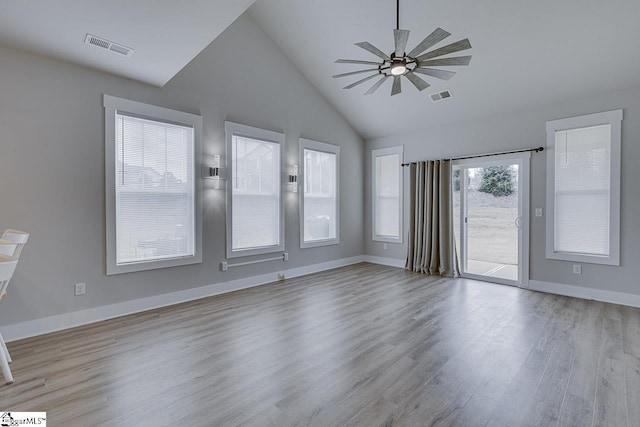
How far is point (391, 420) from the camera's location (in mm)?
1863

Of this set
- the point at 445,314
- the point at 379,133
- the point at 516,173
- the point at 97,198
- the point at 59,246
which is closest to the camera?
the point at 59,246

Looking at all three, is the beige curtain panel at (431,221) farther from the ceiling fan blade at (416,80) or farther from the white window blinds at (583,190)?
the ceiling fan blade at (416,80)

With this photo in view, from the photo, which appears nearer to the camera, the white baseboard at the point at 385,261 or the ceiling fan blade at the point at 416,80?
the ceiling fan blade at the point at 416,80

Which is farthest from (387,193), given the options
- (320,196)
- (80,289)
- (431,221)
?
(80,289)

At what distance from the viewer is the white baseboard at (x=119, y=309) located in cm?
306

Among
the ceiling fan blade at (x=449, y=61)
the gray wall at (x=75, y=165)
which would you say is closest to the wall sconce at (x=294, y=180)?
the gray wall at (x=75, y=165)

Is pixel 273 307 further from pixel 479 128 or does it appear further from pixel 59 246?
pixel 479 128

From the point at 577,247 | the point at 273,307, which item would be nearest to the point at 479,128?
the point at 577,247

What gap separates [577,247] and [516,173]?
1420mm

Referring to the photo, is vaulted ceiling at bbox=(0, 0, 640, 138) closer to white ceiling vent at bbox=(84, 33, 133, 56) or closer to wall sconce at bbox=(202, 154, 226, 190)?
white ceiling vent at bbox=(84, 33, 133, 56)

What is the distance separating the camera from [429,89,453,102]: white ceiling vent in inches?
199

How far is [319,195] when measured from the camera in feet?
20.3

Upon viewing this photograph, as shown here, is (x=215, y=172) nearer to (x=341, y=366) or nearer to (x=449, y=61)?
(x=341, y=366)

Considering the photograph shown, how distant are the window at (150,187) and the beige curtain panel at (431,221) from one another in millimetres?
4164
